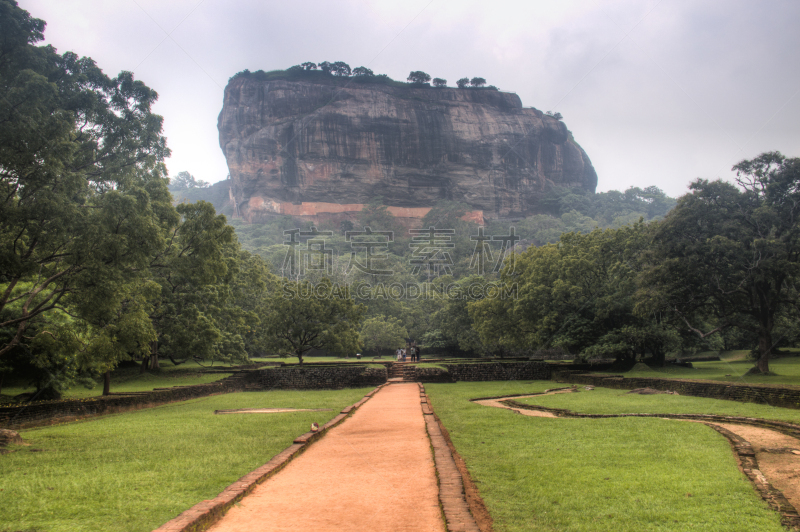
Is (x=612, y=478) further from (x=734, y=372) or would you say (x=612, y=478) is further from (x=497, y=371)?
(x=497, y=371)

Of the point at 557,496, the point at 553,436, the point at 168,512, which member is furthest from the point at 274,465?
the point at 553,436

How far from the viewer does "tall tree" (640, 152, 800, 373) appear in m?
18.5

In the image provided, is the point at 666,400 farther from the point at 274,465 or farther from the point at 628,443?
the point at 274,465

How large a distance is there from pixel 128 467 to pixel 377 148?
115 m

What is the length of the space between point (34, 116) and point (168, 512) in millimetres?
8758

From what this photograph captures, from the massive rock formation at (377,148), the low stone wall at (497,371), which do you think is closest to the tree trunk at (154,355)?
the low stone wall at (497,371)

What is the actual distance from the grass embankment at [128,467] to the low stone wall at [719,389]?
10.9 meters

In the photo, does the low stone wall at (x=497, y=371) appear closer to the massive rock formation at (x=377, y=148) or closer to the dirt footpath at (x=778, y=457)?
the dirt footpath at (x=778, y=457)

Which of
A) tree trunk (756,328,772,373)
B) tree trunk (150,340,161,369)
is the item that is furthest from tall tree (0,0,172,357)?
tree trunk (756,328,772,373)

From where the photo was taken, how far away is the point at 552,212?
122 meters

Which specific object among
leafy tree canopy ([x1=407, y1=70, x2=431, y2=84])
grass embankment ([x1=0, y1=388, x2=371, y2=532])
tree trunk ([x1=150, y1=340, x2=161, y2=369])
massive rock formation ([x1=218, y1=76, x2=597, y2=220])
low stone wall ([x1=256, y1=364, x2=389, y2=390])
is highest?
leafy tree canopy ([x1=407, y1=70, x2=431, y2=84])

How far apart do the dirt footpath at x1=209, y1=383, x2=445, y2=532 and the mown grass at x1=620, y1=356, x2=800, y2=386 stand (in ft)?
43.4

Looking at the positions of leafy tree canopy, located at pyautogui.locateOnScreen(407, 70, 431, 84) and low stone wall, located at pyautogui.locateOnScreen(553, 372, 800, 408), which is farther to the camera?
leafy tree canopy, located at pyautogui.locateOnScreen(407, 70, 431, 84)

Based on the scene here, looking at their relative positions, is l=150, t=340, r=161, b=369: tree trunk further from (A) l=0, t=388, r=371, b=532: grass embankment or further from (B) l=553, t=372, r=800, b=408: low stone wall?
(B) l=553, t=372, r=800, b=408: low stone wall
